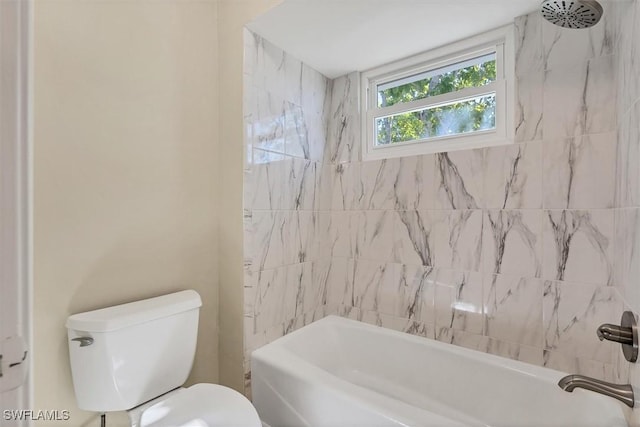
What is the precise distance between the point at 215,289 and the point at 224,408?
0.66 m

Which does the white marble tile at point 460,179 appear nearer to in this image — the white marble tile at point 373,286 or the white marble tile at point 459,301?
the white marble tile at point 459,301

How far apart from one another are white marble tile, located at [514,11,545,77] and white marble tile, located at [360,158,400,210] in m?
0.79

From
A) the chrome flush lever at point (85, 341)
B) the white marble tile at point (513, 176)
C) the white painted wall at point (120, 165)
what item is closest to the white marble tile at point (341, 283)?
the white painted wall at point (120, 165)

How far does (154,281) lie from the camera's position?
1.47m

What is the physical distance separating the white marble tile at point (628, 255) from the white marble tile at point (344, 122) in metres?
1.39

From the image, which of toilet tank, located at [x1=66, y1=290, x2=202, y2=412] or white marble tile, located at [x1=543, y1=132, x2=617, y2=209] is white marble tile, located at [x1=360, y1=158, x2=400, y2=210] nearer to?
white marble tile, located at [x1=543, y1=132, x2=617, y2=209]

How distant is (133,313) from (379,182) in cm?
151

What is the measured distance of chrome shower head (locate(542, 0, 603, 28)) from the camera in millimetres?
1072

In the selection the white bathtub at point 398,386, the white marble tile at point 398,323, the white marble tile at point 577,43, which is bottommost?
the white bathtub at point 398,386

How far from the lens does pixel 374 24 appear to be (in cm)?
164

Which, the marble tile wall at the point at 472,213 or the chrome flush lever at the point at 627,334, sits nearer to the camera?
the chrome flush lever at the point at 627,334

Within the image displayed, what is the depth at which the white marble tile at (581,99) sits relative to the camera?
1.36m

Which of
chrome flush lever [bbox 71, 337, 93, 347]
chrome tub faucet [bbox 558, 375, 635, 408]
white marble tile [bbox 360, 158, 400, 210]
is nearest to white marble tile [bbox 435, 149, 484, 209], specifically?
white marble tile [bbox 360, 158, 400, 210]

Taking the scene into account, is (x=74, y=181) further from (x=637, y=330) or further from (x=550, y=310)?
(x=550, y=310)
